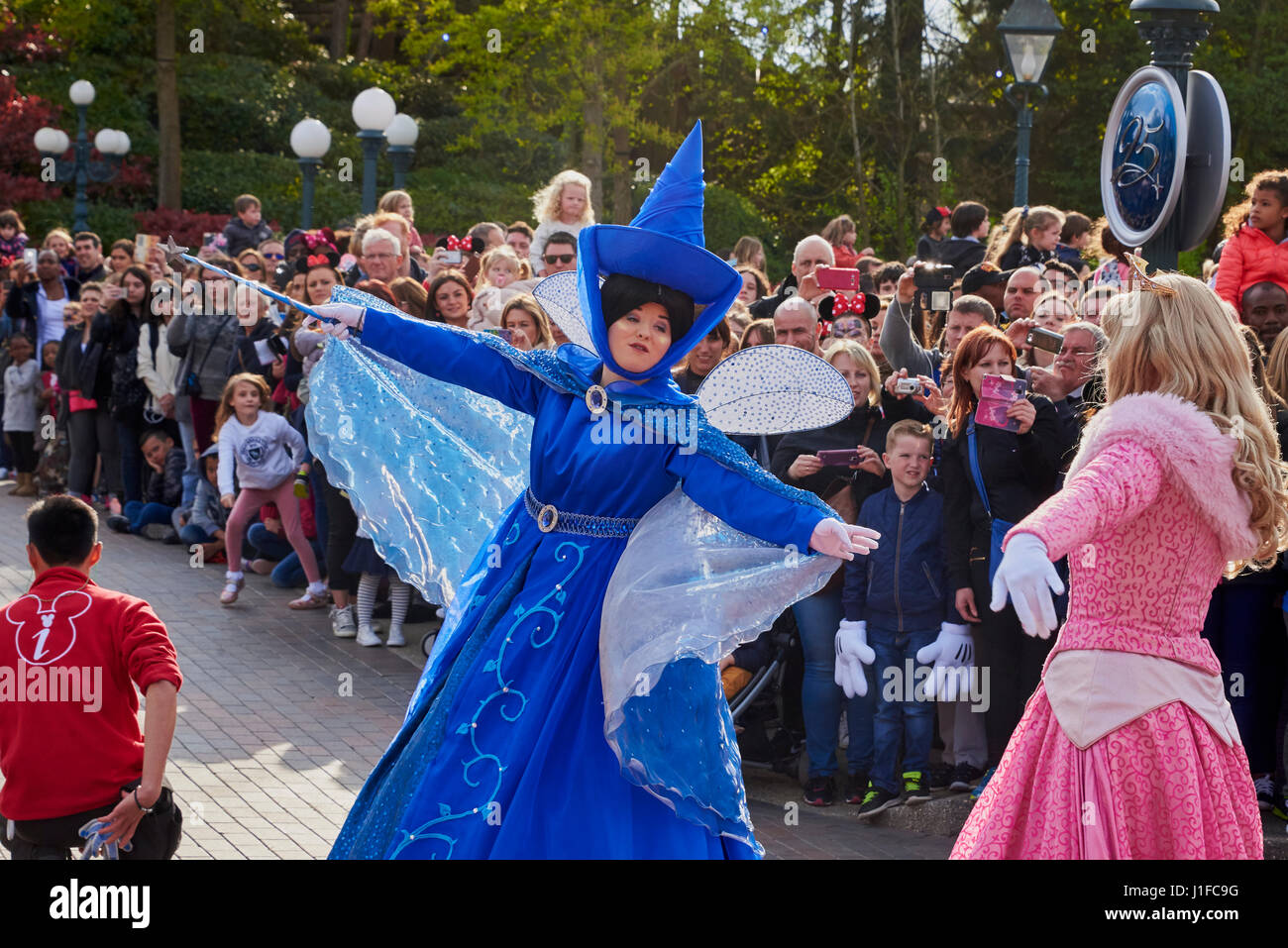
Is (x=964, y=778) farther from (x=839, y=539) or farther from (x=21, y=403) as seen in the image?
(x=21, y=403)

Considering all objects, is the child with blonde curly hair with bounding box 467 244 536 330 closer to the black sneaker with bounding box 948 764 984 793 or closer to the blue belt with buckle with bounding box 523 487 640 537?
the black sneaker with bounding box 948 764 984 793

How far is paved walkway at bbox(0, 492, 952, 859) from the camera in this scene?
5.85 m

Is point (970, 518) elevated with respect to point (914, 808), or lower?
elevated

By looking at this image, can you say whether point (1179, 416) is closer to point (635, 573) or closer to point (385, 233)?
point (635, 573)

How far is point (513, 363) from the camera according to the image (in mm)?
4504

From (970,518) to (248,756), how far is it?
303 cm

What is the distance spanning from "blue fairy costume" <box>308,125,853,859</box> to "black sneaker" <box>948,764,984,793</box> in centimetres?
228

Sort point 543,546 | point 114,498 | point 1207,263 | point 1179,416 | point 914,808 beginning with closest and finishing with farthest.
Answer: point 1179,416
point 543,546
point 914,808
point 1207,263
point 114,498

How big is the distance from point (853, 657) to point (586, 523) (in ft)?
7.85

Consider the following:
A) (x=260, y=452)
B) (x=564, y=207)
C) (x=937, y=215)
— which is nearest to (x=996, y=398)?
(x=564, y=207)

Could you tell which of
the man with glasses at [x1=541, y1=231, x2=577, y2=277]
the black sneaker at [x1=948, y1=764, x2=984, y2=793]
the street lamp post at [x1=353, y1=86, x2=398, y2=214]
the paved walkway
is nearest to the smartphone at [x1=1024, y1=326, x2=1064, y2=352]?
the black sneaker at [x1=948, y1=764, x2=984, y2=793]

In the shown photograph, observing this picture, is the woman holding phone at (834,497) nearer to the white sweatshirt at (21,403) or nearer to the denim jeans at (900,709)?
Answer: the denim jeans at (900,709)

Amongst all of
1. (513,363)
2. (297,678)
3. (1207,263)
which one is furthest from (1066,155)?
(513,363)

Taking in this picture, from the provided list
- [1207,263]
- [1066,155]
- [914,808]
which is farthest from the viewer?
[1066,155]
